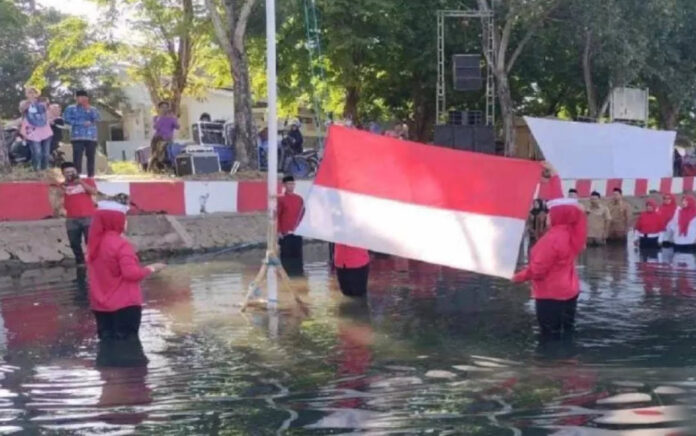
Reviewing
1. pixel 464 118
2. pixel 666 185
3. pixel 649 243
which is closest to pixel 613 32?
pixel 666 185

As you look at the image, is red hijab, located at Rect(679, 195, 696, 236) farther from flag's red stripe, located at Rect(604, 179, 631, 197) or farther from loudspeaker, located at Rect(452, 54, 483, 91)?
loudspeaker, located at Rect(452, 54, 483, 91)

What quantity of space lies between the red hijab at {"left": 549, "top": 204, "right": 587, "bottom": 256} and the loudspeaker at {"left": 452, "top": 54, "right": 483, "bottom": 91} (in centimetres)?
1838

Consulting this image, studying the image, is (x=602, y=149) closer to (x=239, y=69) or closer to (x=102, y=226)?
(x=239, y=69)

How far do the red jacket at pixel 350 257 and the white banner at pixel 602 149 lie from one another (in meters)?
10.3

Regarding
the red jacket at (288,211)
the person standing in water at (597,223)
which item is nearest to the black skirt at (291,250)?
the red jacket at (288,211)

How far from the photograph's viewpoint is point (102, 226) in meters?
8.34

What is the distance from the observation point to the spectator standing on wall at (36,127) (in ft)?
56.8

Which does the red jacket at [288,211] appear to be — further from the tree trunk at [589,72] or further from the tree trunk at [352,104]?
the tree trunk at [352,104]

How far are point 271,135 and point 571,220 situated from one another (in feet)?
11.2

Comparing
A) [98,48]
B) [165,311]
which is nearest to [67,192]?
[165,311]

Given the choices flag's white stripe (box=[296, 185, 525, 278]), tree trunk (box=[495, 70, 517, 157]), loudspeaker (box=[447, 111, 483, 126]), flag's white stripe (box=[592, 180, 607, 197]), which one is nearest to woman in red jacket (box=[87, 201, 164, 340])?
flag's white stripe (box=[296, 185, 525, 278])

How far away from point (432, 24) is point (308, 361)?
24.9 m

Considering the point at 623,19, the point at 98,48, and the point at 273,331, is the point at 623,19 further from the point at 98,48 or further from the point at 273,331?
the point at 273,331

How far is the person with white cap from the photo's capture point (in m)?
8.54
